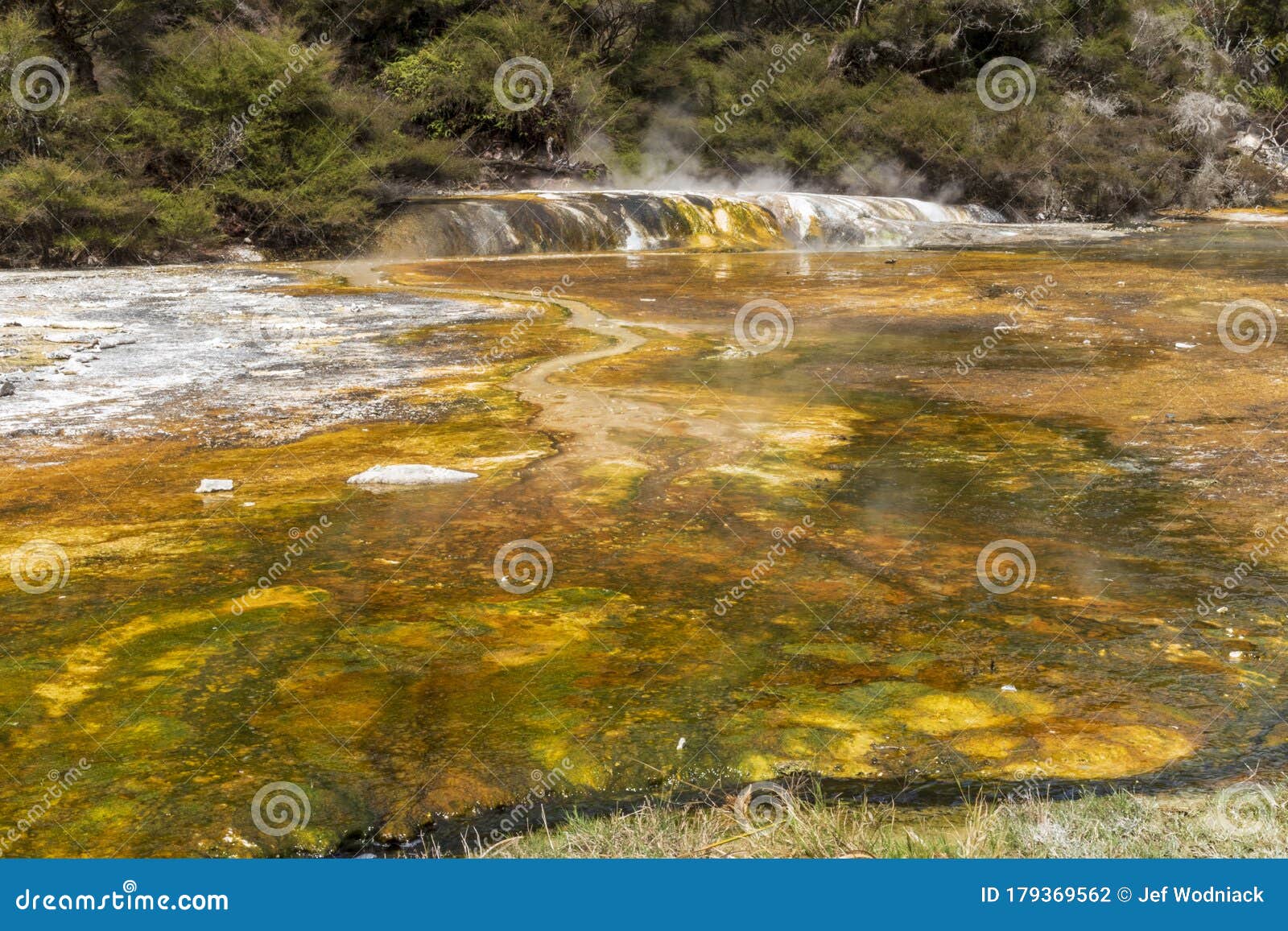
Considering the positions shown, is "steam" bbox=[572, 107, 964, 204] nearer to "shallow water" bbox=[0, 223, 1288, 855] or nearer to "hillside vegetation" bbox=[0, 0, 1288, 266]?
"hillside vegetation" bbox=[0, 0, 1288, 266]

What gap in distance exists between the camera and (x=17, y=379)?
8695 millimetres

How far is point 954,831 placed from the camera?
10.2 ft

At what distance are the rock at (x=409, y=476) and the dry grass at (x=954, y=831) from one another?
340 cm

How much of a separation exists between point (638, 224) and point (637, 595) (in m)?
17.3

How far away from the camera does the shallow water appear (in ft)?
11.9

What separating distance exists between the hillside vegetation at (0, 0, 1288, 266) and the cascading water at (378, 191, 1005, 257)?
1146 mm

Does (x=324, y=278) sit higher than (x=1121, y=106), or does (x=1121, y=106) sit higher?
(x=1121, y=106)

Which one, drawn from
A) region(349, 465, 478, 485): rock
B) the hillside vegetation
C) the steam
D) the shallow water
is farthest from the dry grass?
the steam

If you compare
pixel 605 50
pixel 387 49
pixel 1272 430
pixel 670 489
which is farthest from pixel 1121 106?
pixel 670 489

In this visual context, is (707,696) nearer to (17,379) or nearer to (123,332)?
(17,379)

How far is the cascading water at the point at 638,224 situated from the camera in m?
20.2

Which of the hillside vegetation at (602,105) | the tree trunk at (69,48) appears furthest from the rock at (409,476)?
the tree trunk at (69,48)

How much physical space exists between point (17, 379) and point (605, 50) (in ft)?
77.8

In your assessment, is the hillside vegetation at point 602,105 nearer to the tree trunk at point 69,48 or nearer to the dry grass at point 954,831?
the tree trunk at point 69,48
